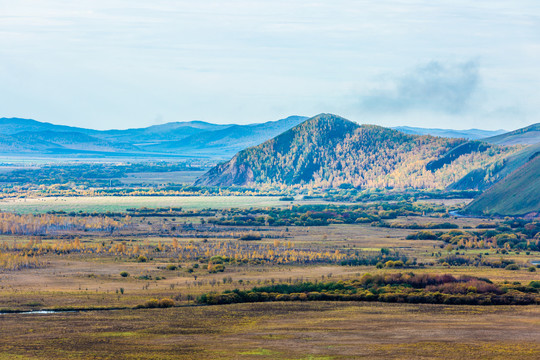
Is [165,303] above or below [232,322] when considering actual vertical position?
above

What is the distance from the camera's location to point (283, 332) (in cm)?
6544

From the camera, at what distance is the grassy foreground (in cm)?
5806

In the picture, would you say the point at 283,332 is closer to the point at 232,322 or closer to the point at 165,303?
the point at 232,322

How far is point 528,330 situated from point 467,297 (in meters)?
14.7

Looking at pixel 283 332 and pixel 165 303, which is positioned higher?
pixel 165 303

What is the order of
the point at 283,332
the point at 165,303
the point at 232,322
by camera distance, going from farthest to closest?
the point at 165,303, the point at 232,322, the point at 283,332

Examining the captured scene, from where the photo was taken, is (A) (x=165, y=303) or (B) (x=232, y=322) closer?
(B) (x=232, y=322)

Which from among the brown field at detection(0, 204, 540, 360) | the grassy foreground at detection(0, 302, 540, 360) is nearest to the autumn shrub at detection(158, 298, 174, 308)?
the brown field at detection(0, 204, 540, 360)

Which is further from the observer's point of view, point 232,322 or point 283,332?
point 232,322

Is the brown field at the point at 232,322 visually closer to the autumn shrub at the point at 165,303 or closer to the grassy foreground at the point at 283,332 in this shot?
the grassy foreground at the point at 283,332

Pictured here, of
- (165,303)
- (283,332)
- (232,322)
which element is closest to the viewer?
(283,332)

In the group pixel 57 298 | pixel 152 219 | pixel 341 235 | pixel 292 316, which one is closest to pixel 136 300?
pixel 57 298

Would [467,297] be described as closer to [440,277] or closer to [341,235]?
[440,277]

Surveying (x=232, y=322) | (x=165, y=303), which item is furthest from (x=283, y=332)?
(x=165, y=303)
